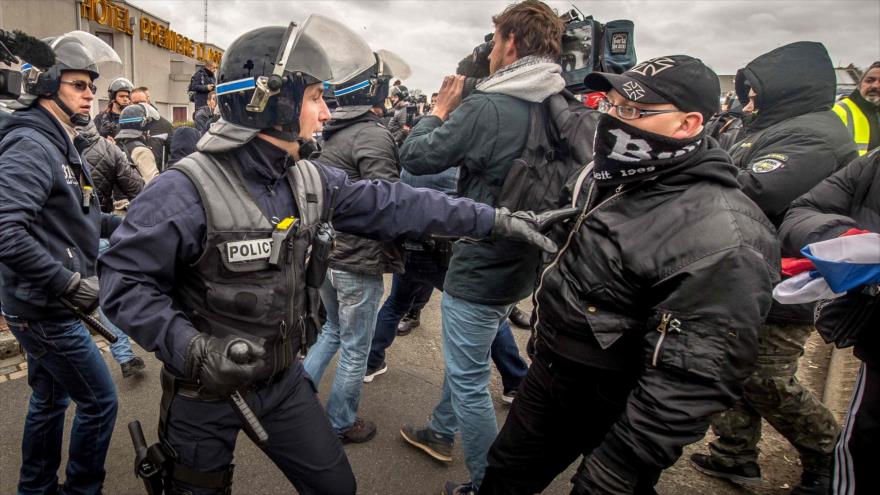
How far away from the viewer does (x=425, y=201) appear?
2285mm

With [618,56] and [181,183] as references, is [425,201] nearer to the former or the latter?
[181,183]

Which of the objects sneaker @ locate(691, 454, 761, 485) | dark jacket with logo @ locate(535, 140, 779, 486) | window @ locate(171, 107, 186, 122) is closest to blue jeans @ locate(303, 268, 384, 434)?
dark jacket with logo @ locate(535, 140, 779, 486)

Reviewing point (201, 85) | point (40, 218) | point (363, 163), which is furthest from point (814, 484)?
point (201, 85)

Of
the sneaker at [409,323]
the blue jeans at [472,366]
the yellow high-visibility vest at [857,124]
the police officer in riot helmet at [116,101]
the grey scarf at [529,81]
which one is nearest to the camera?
the grey scarf at [529,81]

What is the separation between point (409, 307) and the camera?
12.4 ft

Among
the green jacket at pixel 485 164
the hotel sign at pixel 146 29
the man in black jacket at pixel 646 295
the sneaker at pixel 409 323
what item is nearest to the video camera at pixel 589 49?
the green jacket at pixel 485 164

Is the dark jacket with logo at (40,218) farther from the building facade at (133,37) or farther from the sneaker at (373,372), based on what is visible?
the building facade at (133,37)

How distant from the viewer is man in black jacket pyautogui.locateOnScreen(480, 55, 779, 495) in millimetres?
1562

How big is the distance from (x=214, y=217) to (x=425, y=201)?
88cm

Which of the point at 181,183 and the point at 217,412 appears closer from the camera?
the point at 181,183

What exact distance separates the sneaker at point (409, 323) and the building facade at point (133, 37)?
1670 centimetres

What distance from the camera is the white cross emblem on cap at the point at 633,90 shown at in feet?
5.80

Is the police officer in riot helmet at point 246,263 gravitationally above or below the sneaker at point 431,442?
above

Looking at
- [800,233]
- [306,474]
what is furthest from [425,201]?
[800,233]
